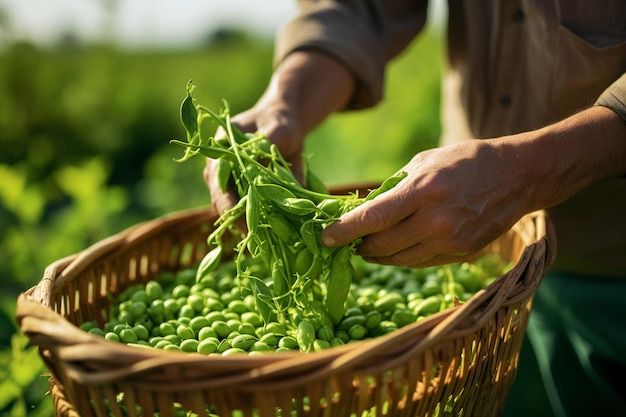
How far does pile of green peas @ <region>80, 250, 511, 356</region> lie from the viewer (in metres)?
1.18

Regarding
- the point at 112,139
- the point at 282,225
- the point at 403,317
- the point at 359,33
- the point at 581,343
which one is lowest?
the point at 581,343

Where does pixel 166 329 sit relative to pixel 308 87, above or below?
below

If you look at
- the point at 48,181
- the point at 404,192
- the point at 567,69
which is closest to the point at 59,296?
the point at 404,192

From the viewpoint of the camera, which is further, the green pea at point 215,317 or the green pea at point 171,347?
the green pea at point 215,317

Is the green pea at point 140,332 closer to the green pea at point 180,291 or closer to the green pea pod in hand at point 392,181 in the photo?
the green pea at point 180,291

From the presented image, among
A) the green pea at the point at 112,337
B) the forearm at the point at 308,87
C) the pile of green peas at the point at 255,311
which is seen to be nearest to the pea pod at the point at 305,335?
the pile of green peas at the point at 255,311

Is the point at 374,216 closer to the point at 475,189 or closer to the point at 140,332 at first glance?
the point at 475,189

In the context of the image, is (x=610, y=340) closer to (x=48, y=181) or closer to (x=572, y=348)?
(x=572, y=348)

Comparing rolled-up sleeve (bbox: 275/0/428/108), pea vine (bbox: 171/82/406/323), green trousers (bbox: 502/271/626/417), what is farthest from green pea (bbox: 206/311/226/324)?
green trousers (bbox: 502/271/626/417)

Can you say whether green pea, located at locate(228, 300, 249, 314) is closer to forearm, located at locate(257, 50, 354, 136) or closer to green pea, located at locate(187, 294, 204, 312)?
green pea, located at locate(187, 294, 204, 312)

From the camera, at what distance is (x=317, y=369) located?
35.7 inches

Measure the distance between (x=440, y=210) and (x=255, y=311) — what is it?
0.45 meters

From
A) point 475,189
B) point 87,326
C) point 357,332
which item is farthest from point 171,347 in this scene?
point 475,189

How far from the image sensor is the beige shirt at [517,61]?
144cm
